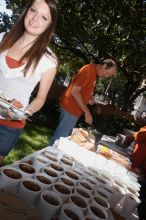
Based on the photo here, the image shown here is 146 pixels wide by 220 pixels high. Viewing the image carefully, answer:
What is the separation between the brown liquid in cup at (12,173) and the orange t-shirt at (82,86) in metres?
2.79

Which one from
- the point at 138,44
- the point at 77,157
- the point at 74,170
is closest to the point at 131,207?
the point at 74,170

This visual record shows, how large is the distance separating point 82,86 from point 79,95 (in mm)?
146

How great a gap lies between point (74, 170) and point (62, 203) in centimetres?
76

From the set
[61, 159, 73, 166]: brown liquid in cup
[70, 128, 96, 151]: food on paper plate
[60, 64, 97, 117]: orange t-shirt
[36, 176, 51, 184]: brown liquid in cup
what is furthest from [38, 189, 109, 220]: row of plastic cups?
[60, 64, 97, 117]: orange t-shirt

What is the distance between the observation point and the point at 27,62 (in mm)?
2516

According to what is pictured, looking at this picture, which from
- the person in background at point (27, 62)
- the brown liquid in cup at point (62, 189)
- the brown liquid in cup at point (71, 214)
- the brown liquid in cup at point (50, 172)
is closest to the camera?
the brown liquid in cup at point (71, 214)

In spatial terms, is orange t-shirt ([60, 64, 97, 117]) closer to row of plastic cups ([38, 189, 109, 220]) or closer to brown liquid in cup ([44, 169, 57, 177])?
brown liquid in cup ([44, 169, 57, 177])

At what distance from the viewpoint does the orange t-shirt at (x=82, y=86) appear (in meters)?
4.75

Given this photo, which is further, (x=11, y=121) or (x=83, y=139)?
(x=83, y=139)

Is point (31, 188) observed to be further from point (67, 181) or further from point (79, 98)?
point (79, 98)

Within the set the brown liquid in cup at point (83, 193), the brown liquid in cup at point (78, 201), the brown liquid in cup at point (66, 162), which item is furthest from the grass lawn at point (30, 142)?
the brown liquid in cup at point (78, 201)

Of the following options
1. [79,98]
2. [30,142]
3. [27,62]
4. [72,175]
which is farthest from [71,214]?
[30,142]

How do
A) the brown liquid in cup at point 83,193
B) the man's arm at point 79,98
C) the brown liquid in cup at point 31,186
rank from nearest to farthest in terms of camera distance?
the brown liquid in cup at point 31,186, the brown liquid in cup at point 83,193, the man's arm at point 79,98

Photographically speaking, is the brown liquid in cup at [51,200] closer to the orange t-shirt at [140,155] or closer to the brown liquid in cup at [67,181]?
the brown liquid in cup at [67,181]
